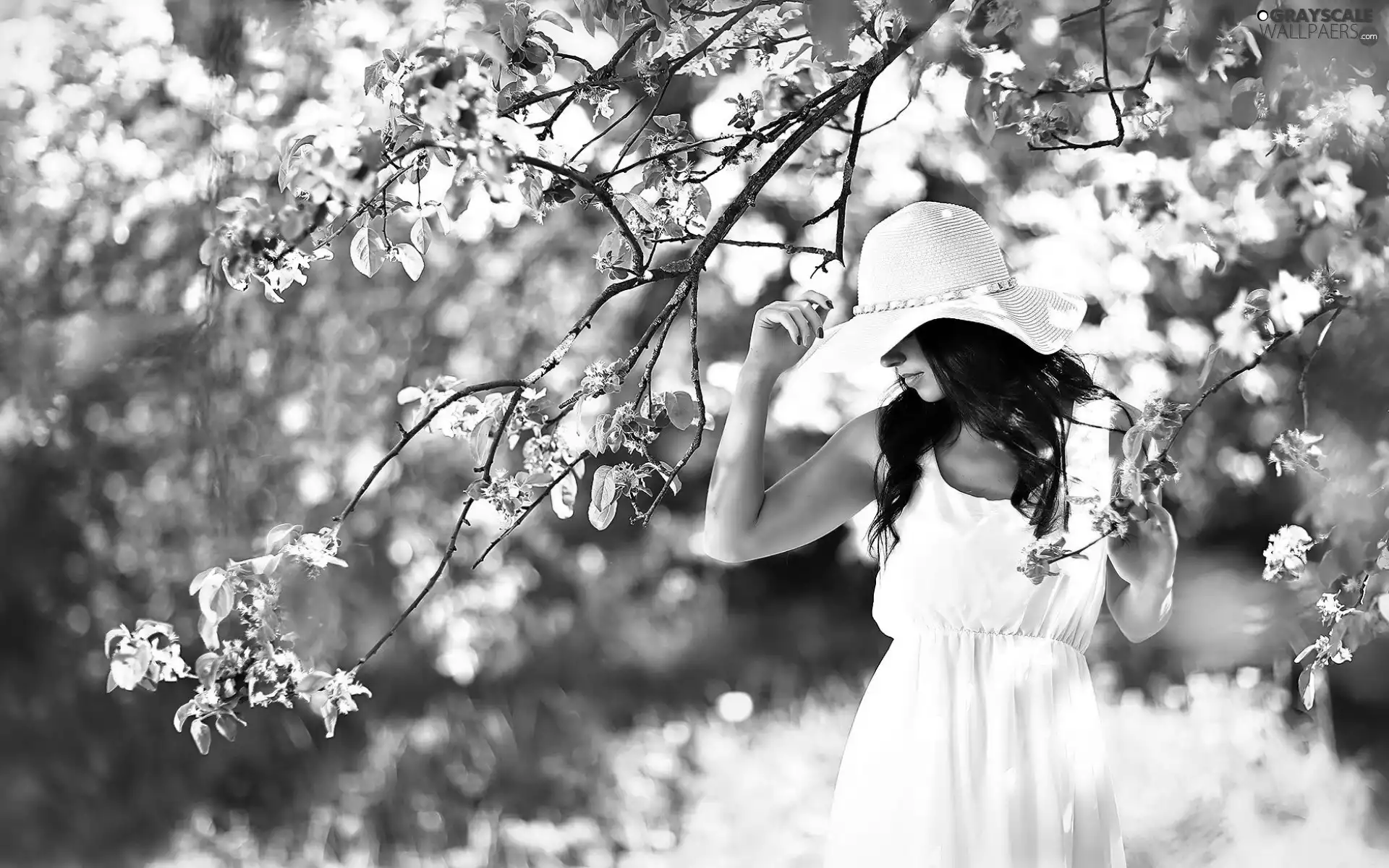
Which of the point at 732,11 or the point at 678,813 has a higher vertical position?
the point at 732,11

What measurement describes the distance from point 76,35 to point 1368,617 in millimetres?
Result: 4409

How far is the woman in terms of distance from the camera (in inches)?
53.6

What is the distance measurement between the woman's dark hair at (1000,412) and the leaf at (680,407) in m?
0.25

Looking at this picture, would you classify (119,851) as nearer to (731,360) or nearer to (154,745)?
(154,745)

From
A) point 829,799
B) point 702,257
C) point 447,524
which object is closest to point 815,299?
point 702,257

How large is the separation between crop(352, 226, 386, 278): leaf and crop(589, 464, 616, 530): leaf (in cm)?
32

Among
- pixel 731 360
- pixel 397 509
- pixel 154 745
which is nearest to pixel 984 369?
pixel 731 360

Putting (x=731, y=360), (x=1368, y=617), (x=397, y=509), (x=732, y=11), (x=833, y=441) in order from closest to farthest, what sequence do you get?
(x=1368, y=617) < (x=732, y=11) < (x=833, y=441) < (x=731, y=360) < (x=397, y=509)

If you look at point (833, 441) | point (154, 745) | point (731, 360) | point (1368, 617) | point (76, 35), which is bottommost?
point (154, 745)

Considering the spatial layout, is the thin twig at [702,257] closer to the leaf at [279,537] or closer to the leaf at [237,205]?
the leaf at [279,537]

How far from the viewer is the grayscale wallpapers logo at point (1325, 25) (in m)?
0.87

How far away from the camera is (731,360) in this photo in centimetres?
392

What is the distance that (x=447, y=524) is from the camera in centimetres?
423

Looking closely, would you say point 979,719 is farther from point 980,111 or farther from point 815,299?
point 980,111
